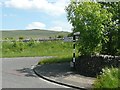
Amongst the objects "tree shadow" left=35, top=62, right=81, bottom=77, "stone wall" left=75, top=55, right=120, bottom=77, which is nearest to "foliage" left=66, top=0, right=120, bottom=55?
"stone wall" left=75, top=55, right=120, bottom=77

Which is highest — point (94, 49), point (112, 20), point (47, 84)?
point (112, 20)

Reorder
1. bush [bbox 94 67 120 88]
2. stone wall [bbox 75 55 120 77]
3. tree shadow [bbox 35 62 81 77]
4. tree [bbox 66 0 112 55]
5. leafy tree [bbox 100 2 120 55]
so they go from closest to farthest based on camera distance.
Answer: bush [bbox 94 67 120 88], stone wall [bbox 75 55 120 77], tree shadow [bbox 35 62 81 77], tree [bbox 66 0 112 55], leafy tree [bbox 100 2 120 55]

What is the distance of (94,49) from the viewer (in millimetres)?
19281

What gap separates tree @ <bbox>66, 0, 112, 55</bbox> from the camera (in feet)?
61.0

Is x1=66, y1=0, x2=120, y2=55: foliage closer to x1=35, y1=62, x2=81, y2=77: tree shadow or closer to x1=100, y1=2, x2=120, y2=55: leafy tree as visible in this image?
x1=100, y1=2, x2=120, y2=55: leafy tree

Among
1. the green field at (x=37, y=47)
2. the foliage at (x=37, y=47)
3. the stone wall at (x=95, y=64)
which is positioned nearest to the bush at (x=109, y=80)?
the stone wall at (x=95, y=64)

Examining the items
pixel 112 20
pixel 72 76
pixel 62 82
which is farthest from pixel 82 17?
pixel 62 82

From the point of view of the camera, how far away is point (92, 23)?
61.0ft

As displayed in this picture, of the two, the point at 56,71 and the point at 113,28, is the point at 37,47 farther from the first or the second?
the point at 56,71

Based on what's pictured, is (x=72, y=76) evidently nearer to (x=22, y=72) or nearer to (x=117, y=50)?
(x=22, y=72)

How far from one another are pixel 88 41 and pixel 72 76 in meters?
2.61

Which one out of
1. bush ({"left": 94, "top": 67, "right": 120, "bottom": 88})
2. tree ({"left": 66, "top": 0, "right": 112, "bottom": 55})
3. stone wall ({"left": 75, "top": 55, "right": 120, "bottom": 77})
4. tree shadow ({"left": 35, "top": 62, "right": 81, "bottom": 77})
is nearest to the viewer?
bush ({"left": 94, "top": 67, "right": 120, "bottom": 88})

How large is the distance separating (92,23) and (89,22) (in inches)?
7.1

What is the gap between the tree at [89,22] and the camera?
61.0ft
